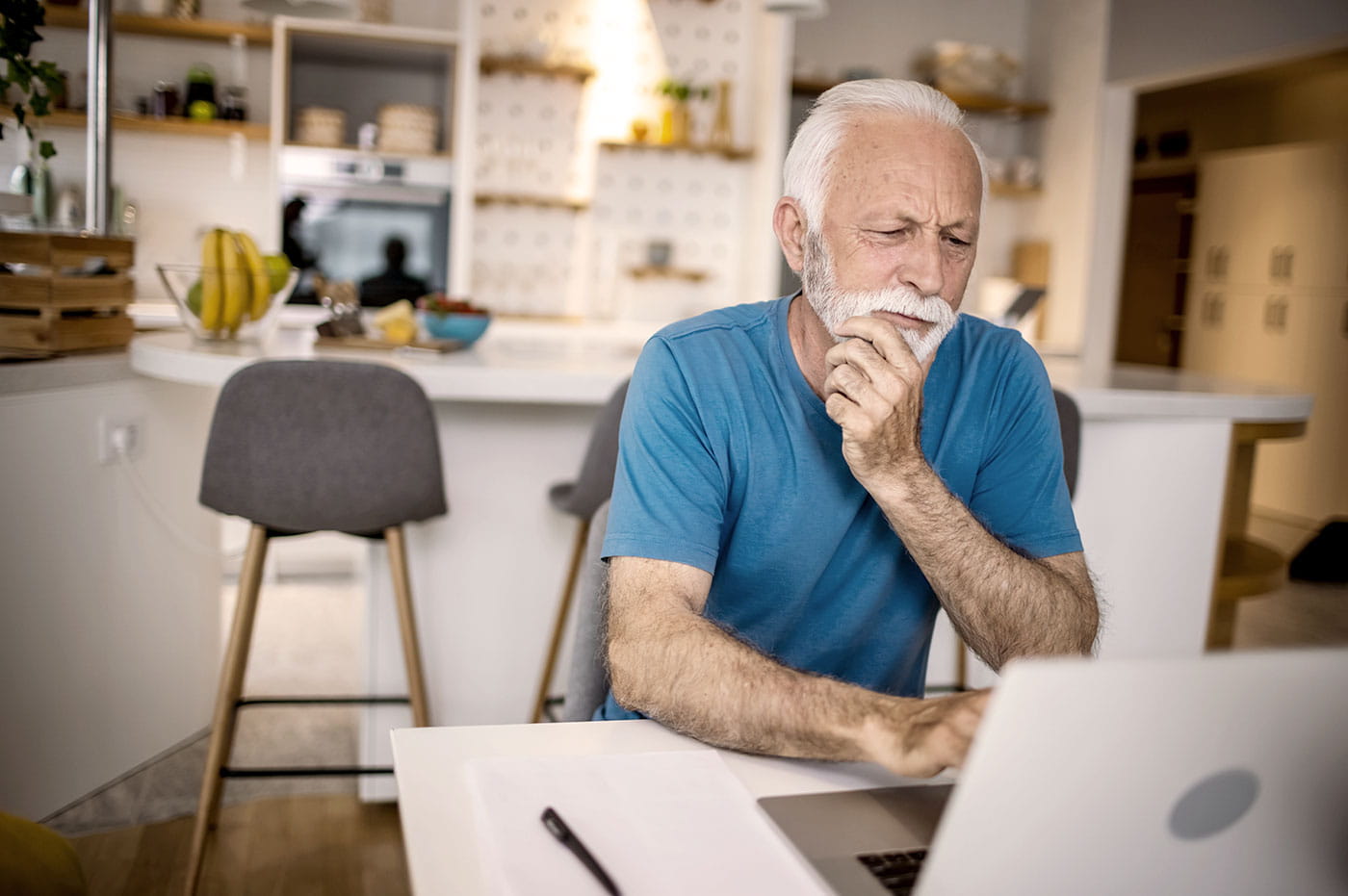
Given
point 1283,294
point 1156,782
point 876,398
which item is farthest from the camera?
point 1283,294

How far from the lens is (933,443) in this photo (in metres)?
1.33

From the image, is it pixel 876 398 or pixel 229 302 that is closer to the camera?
pixel 876 398

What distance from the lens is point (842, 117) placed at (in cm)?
125

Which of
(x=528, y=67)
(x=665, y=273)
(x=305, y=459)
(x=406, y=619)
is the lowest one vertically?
(x=406, y=619)

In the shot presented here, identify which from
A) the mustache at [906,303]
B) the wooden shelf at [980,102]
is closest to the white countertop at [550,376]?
the mustache at [906,303]

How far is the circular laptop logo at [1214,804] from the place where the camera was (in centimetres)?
60

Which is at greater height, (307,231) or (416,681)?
(307,231)

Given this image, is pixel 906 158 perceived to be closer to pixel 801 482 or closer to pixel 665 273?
pixel 801 482

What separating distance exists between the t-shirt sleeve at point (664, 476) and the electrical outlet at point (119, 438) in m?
1.64

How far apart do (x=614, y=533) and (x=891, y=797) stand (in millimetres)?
434

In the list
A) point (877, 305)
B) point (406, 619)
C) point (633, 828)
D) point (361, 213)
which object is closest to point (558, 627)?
point (406, 619)

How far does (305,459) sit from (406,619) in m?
0.40

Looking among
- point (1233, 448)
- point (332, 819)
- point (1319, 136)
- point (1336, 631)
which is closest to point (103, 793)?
point (332, 819)

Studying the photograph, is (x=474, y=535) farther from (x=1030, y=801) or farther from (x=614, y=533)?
(x=1030, y=801)
